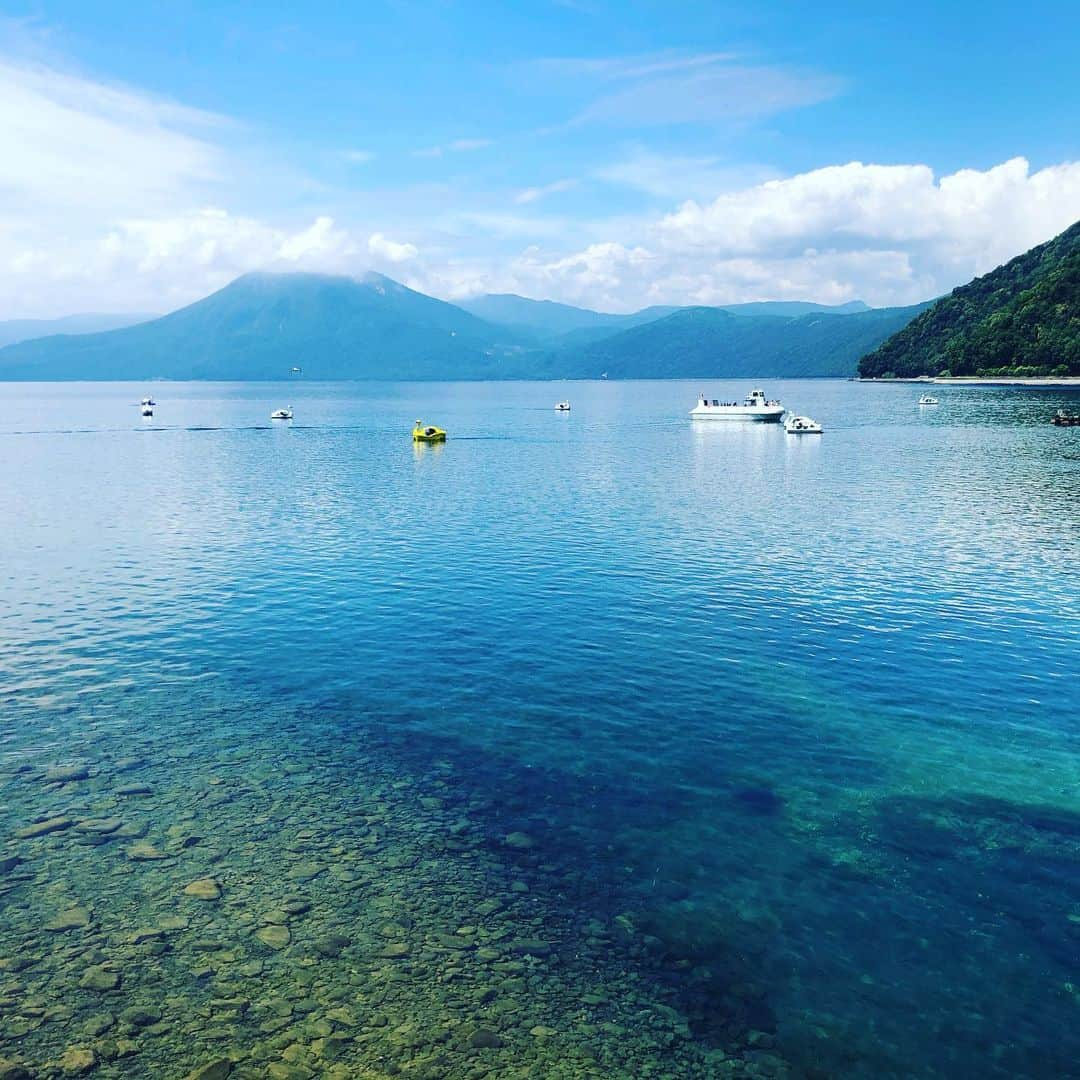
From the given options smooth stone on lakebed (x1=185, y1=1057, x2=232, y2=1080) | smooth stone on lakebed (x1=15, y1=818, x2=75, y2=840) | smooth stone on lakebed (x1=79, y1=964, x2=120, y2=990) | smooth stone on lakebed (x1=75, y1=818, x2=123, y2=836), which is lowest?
smooth stone on lakebed (x1=185, y1=1057, x2=232, y2=1080)

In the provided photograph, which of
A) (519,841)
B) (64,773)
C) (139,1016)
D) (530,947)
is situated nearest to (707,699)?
(519,841)

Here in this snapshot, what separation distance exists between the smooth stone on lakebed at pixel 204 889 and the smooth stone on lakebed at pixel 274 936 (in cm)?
203

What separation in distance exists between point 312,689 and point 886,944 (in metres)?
25.1

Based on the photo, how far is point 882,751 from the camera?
29406mm

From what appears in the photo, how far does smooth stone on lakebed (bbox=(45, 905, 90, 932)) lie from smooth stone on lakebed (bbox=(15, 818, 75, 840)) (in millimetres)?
4502

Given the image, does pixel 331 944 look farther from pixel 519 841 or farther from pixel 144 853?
pixel 144 853

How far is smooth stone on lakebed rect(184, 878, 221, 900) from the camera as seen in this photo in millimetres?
20812

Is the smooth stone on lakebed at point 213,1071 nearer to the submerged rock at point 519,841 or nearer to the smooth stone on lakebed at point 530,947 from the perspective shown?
the smooth stone on lakebed at point 530,947

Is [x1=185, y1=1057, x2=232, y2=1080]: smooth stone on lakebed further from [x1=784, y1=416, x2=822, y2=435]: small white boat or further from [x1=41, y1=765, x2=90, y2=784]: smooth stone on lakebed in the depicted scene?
[x1=784, y1=416, x2=822, y2=435]: small white boat

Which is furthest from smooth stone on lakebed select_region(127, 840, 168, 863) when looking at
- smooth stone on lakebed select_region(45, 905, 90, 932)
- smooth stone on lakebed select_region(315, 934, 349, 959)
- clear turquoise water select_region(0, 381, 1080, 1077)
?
smooth stone on lakebed select_region(315, 934, 349, 959)

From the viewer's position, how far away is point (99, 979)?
58.4 feet

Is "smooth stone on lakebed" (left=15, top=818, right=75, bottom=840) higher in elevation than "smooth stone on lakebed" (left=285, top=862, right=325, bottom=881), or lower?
higher

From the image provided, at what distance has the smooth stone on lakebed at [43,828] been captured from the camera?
77.3 feet

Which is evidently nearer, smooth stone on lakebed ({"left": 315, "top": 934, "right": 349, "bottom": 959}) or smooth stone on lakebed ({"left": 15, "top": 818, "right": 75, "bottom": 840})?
smooth stone on lakebed ({"left": 315, "top": 934, "right": 349, "bottom": 959})
